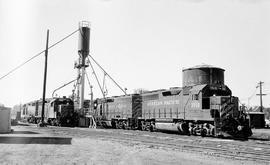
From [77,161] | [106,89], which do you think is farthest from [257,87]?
[77,161]

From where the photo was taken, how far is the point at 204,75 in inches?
947

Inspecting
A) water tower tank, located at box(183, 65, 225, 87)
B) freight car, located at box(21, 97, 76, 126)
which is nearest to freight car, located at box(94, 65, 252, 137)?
water tower tank, located at box(183, 65, 225, 87)

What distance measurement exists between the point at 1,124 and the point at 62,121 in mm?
12774

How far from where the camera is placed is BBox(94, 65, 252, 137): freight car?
1897cm

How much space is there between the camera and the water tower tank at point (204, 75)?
Result: 24.0m

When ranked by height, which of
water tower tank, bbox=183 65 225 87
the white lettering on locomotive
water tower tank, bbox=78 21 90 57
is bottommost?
the white lettering on locomotive

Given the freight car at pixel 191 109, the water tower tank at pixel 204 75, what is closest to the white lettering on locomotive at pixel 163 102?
the freight car at pixel 191 109

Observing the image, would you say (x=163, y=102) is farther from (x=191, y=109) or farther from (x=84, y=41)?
(x=84, y=41)

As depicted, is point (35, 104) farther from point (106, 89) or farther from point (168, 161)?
point (168, 161)

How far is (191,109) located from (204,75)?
434 centimetres

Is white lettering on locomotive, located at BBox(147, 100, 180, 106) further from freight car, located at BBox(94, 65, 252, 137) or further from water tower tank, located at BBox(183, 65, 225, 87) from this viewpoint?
water tower tank, located at BBox(183, 65, 225, 87)

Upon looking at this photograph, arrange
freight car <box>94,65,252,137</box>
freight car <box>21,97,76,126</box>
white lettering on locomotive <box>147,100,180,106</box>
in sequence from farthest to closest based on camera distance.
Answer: freight car <box>21,97,76,126</box>, white lettering on locomotive <box>147,100,180,106</box>, freight car <box>94,65,252,137</box>

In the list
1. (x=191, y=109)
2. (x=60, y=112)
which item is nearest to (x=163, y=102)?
(x=191, y=109)

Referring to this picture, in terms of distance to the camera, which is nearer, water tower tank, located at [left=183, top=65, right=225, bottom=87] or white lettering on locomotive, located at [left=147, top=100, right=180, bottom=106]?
white lettering on locomotive, located at [left=147, top=100, right=180, bottom=106]
